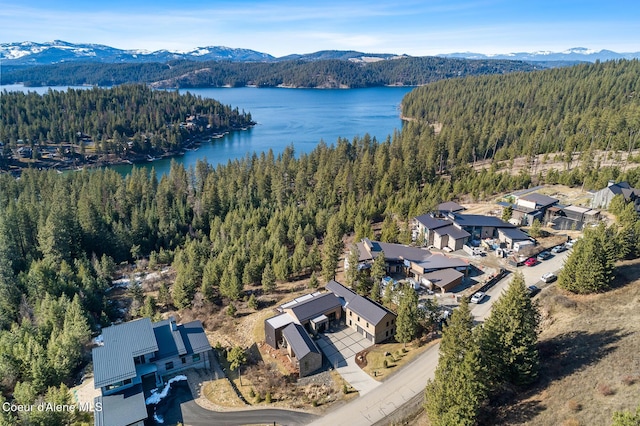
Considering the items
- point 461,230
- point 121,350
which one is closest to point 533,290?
point 461,230

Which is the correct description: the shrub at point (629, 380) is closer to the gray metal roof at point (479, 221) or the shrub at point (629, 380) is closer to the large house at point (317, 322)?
the large house at point (317, 322)

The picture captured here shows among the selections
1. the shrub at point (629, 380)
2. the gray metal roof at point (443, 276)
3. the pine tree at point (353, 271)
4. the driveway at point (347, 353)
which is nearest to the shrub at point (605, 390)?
the shrub at point (629, 380)

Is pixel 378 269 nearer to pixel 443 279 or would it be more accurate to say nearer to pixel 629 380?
pixel 443 279

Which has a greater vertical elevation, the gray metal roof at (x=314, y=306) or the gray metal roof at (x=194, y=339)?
the gray metal roof at (x=314, y=306)

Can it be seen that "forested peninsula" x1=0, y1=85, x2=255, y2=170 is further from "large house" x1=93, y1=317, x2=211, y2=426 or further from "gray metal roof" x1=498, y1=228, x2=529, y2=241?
"gray metal roof" x1=498, y1=228, x2=529, y2=241

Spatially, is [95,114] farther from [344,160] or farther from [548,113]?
[548,113]

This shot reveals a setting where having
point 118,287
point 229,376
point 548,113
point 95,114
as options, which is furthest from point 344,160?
point 95,114
